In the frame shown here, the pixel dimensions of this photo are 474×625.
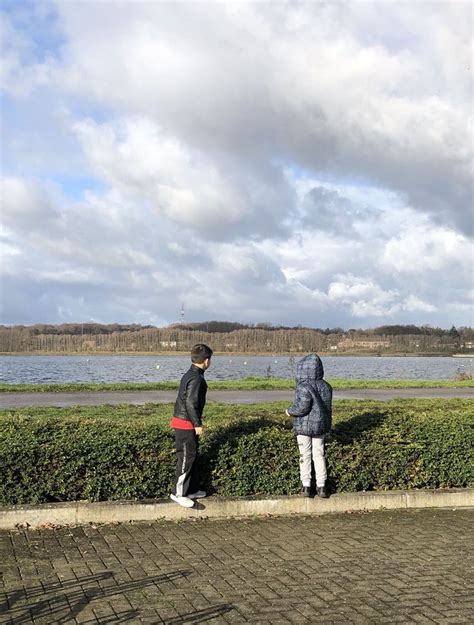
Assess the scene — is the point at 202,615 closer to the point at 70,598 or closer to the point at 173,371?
the point at 70,598

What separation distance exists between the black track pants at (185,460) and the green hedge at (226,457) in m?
0.23

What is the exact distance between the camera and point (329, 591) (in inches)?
201

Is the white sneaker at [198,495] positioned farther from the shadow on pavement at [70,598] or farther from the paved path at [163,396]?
the paved path at [163,396]

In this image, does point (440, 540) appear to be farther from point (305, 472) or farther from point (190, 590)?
point (190, 590)

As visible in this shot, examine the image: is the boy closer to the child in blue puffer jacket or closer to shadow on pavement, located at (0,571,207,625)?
the child in blue puffer jacket

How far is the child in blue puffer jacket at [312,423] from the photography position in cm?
770


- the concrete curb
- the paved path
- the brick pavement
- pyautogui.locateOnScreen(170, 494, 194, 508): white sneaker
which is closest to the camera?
the brick pavement

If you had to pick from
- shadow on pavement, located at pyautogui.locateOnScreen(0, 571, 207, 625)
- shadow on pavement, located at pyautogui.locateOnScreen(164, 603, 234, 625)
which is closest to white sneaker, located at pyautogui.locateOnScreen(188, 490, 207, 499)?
shadow on pavement, located at pyautogui.locateOnScreen(0, 571, 207, 625)

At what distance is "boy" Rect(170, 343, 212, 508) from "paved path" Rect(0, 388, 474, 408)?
12.2 meters

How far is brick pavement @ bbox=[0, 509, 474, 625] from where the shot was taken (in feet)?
15.3

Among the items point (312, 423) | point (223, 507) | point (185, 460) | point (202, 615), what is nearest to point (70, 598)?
point (202, 615)

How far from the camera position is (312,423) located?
25.4ft

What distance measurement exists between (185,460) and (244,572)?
77.4 inches

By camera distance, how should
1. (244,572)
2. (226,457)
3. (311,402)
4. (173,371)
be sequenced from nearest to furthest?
(244,572)
(226,457)
(311,402)
(173,371)
